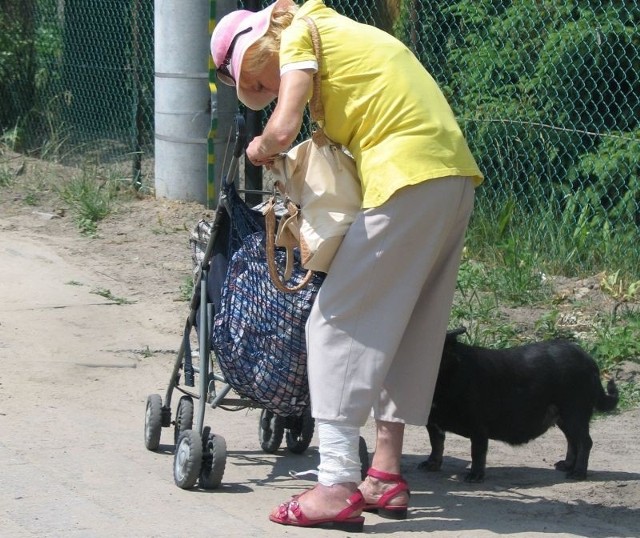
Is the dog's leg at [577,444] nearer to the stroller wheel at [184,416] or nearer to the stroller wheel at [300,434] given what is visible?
the stroller wheel at [300,434]

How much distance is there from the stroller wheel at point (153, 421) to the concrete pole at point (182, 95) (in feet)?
13.4

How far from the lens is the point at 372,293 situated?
373 centimetres

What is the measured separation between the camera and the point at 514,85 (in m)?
7.47

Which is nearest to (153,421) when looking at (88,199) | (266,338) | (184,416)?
(184,416)

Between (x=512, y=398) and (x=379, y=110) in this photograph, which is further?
(x=512, y=398)

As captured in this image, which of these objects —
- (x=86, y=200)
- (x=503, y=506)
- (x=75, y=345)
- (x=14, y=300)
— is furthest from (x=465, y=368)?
(x=86, y=200)

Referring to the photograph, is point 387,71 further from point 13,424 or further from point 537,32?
point 537,32

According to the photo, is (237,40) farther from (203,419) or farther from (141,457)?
(141,457)

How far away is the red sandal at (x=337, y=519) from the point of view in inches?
149

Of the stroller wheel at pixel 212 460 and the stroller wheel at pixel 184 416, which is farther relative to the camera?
the stroller wheel at pixel 184 416

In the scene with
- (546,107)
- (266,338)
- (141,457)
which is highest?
(546,107)

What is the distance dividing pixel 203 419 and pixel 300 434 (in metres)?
0.57

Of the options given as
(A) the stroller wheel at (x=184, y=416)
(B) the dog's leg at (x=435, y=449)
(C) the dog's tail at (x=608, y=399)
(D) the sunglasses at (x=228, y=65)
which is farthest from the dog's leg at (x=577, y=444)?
(D) the sunglasses at (x=228, y=65)

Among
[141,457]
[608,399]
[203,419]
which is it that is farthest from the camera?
[608,399]
